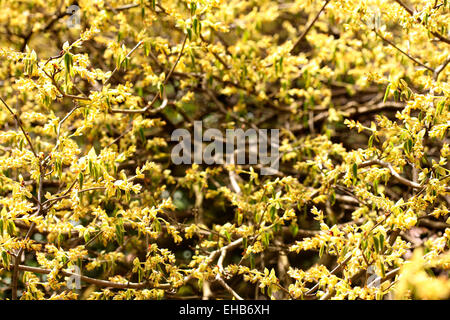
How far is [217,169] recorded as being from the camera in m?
3.28

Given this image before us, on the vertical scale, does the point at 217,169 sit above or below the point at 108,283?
above

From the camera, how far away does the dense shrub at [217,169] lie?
2051 millimetres

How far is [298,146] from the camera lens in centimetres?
347

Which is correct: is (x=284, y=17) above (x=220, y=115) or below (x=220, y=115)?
above

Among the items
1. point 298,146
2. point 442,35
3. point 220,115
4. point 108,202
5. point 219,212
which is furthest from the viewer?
point 220,115

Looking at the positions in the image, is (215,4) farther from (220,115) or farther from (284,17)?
(284,17)

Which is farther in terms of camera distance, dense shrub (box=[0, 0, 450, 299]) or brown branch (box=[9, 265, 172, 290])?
brown branch (box=[9, 265, 172, 290])

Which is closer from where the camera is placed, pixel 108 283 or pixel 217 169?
pixel 108 283

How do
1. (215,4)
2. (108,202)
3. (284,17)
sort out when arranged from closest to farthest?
(215,4) → (108,202) → (284,17)

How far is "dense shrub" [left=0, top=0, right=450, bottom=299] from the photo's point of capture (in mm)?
2051

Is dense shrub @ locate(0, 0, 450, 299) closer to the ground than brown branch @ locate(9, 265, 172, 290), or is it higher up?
higher up
